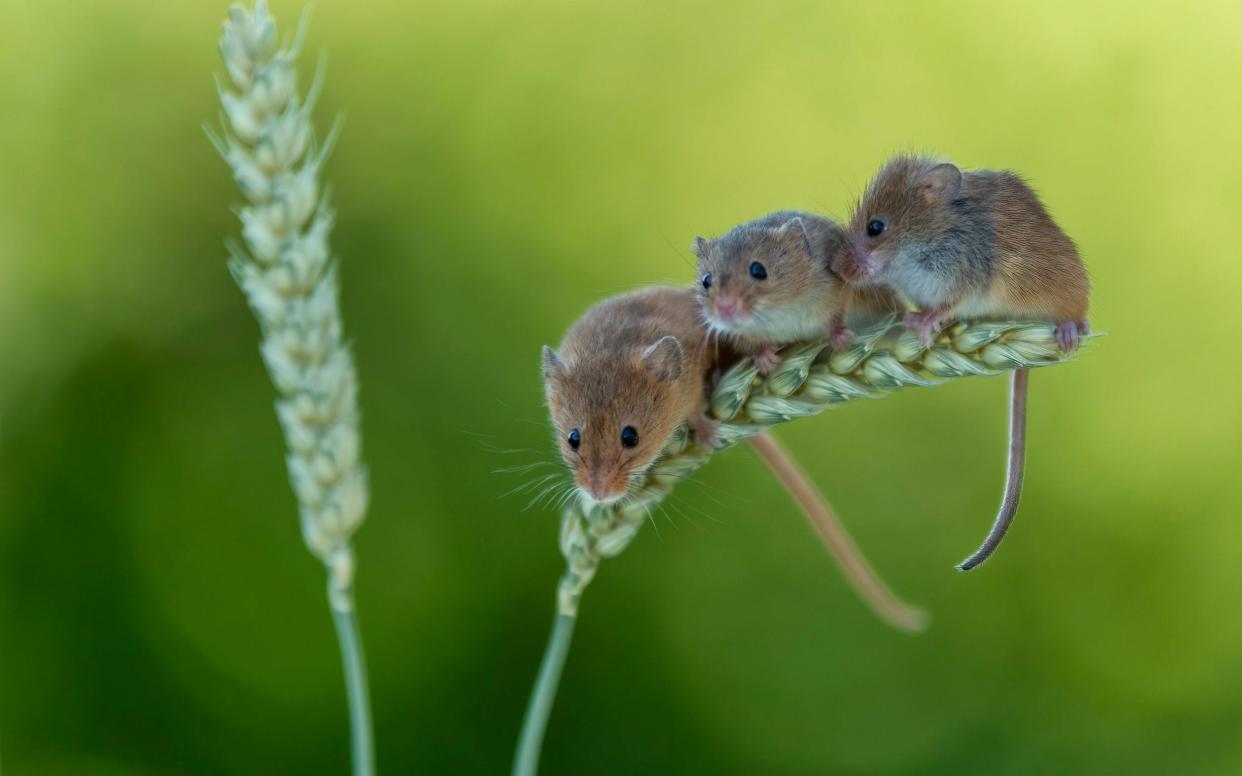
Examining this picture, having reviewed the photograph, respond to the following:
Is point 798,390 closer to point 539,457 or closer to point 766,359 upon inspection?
point 766,359

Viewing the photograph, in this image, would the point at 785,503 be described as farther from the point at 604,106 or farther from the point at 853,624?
the point at 604,106

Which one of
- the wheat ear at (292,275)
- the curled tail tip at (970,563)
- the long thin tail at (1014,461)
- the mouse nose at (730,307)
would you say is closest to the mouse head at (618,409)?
the mouse nose at (730,307)

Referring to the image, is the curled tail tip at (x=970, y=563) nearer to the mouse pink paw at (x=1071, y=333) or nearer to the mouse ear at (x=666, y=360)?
the mouse pink paw at (x=1071, y=333)

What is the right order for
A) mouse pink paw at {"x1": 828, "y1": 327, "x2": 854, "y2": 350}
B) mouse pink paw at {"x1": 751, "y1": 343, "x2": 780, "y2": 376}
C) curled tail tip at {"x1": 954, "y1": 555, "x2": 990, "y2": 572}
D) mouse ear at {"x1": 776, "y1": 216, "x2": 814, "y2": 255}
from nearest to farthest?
curled tail tip at {"x1": 954, "y1": 555, "x2": 990, "y2": 572} < mouse pink paw at {"x1": 828, "y1": 327, "x2": 854, "y2": 350} < mouse pink paw at {"x1": 751, "y1": 343, "x2": 780, "y2": 376} < mouse ear at {"x1": 776, "y1": 216, "x2": 814, "y2": 255}

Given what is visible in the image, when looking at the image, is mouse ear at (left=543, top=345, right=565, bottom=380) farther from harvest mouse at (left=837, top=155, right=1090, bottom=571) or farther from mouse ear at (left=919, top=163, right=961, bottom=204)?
mouse ear at (left=919, top=163, right=961, bottom=204)

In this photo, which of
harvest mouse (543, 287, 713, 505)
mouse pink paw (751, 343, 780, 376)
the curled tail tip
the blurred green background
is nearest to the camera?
the curled tail tip

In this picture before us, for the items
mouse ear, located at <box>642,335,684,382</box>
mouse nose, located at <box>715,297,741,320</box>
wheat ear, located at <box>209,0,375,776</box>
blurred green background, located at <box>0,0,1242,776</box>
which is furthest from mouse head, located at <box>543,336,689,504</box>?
blurred green background, located at <box>0,0,1242,776</box>
